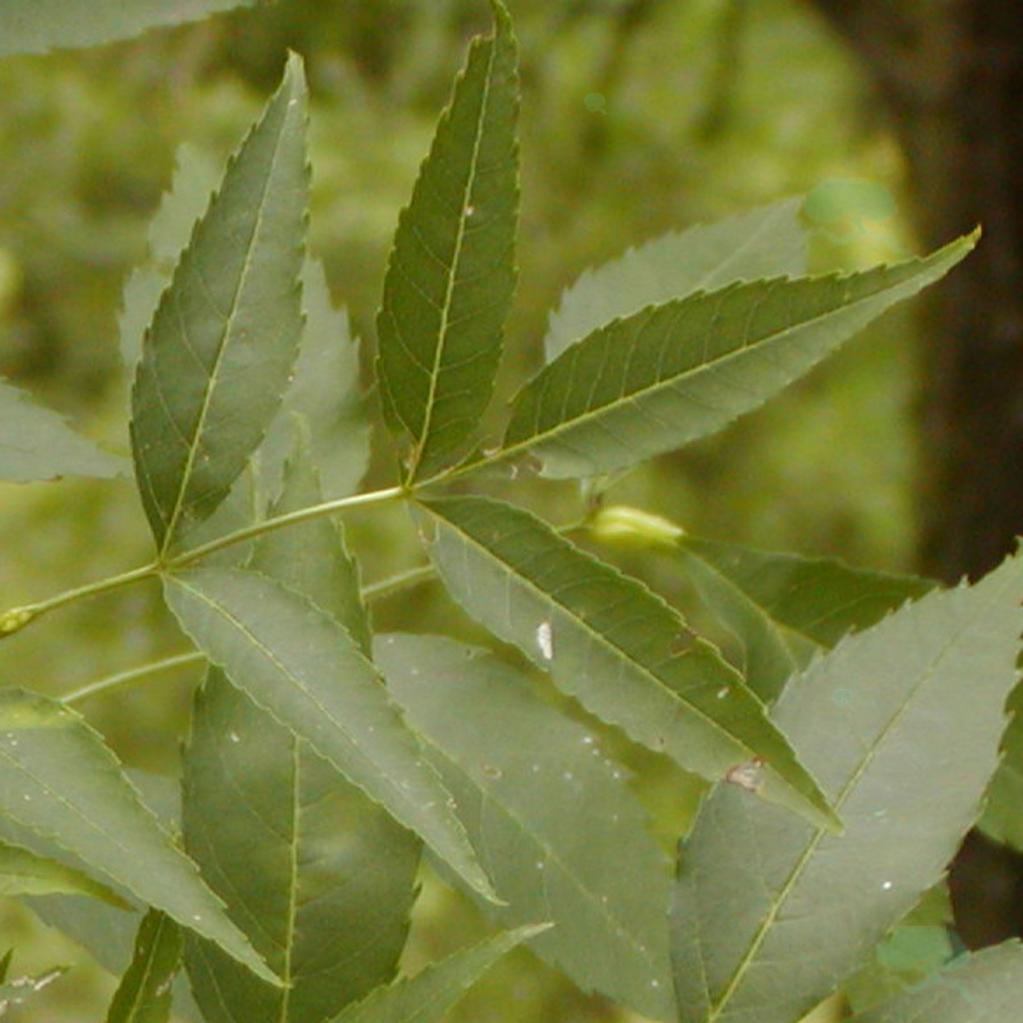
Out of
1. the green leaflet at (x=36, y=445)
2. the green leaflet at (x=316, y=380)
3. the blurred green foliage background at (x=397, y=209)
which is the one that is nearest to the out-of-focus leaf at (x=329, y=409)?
the green leaflet at (x=316, y=380)

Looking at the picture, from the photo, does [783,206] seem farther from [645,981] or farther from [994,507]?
[994,507]

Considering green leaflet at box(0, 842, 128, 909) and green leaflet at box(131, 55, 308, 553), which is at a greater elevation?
green leaflet at box(131, 55, 308, 553)

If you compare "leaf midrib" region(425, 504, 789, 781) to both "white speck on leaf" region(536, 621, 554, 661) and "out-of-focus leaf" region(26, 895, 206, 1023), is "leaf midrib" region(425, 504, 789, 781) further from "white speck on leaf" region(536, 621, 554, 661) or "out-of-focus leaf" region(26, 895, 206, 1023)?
"out-of-focus leaf" region(26, 895, 206, 1023)

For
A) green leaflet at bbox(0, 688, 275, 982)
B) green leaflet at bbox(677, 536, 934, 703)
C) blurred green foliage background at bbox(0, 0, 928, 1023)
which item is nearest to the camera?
green leaflet at bbox(0, 688, 275, 982)

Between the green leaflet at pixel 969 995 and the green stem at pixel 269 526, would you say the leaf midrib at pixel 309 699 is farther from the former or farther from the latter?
the green leaflet at pixel 969 995

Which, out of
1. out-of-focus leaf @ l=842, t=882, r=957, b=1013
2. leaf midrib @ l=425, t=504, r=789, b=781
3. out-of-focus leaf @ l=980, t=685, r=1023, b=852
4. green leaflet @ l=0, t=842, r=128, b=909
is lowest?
out-of-focus leaf @ l=842, t=882, r=957, b=1013

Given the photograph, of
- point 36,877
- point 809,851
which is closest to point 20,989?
point 36,877

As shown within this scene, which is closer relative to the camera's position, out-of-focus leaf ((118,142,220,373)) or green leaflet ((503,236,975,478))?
green leaflet ((503,236,975,478))

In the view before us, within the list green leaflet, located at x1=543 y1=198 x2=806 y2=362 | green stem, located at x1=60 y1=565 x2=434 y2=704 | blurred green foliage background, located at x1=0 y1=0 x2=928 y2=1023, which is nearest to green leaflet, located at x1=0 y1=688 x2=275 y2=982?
green stem, located at x1=60 y1=565 x2=434 y2=704
